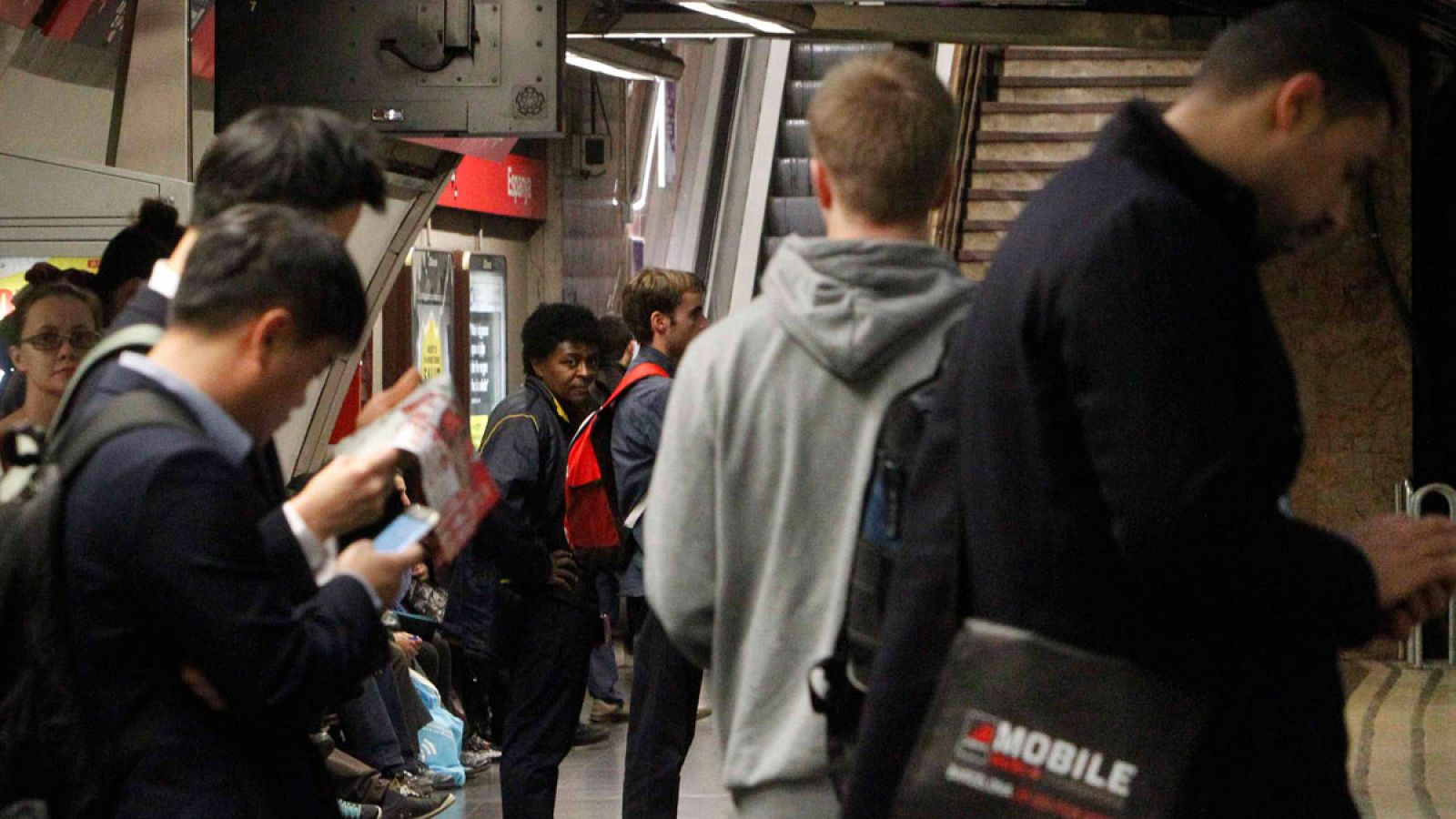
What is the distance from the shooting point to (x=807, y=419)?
2475mm

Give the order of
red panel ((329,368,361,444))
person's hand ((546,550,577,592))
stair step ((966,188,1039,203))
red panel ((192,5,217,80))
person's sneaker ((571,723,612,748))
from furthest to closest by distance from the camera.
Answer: stair step ((966,188,1039,203)), red panel ((329,368,361,444)), person's sneaker ((571,723,612,748)), red panel ((192,5,217,80)), person's hand ((546,550,577,592))

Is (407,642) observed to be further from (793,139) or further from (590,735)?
(793,139)

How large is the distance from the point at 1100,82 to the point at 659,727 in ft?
30.0

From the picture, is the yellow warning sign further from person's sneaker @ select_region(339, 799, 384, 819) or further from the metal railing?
the metal railing

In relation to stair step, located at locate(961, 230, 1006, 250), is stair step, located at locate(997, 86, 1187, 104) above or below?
above

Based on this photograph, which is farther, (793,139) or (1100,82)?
(793,139)

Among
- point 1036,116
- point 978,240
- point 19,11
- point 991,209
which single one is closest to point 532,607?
point 19,11

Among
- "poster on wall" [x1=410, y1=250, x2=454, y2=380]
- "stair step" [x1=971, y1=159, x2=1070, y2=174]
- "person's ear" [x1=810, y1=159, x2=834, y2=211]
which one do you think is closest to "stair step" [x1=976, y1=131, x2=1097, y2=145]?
"stair step" [x1=971, y1=159, x2=1070, y2=174]

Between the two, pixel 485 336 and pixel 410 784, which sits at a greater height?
pixel 485 336

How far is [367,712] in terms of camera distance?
24.0 feet

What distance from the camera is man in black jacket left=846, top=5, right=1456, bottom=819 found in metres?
1.96

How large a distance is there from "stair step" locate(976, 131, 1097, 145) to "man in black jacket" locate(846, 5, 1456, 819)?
37.2 ft

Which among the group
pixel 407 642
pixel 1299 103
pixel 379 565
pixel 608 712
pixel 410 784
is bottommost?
pixel 608 712

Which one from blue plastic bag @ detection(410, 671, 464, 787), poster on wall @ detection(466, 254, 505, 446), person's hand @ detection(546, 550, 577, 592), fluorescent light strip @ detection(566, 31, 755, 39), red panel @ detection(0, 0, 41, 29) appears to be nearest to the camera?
person's hand @ detection(546, 550, 577, 592)
